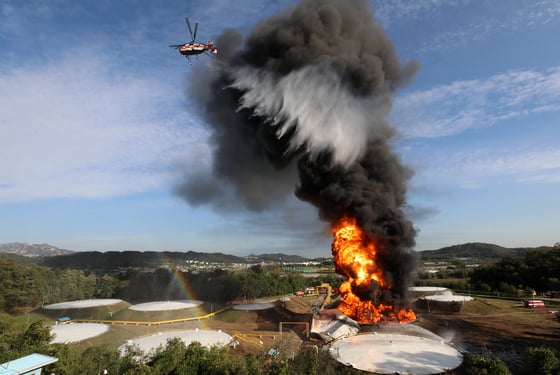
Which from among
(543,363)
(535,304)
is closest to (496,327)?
(535,304)

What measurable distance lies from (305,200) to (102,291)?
70446 mm

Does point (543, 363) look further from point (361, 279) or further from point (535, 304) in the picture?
point (535, 304)

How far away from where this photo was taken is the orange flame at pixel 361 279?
54875 mm

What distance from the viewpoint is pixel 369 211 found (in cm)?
5288

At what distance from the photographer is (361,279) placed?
56500 millimetres

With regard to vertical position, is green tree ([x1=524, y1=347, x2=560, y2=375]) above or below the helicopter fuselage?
below

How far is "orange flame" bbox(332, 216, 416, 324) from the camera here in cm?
5488

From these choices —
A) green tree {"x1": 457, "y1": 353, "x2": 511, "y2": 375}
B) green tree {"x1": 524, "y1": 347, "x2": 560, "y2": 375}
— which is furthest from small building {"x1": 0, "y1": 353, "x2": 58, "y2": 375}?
green tree {"x1": 524, "y1": 347, "x2": 560, "y2": 375}

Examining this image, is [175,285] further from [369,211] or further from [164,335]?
[369,211]

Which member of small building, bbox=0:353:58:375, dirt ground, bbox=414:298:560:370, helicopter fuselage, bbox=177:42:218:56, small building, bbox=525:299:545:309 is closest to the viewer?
small building, bbox=0:353:58:375

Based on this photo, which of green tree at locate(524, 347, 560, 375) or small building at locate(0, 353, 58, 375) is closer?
small building at locate(0, 353, 58, 375)

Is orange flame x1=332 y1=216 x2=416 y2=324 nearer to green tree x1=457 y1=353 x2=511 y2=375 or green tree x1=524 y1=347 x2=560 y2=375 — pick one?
green tree x1=457 y1=353 x2=511 y2=375

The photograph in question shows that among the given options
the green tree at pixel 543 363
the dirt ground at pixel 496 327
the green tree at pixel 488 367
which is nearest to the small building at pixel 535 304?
the dirt ground at pixel 496 327

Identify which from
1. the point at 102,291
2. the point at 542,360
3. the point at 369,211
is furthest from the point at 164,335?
the point at 102,291
